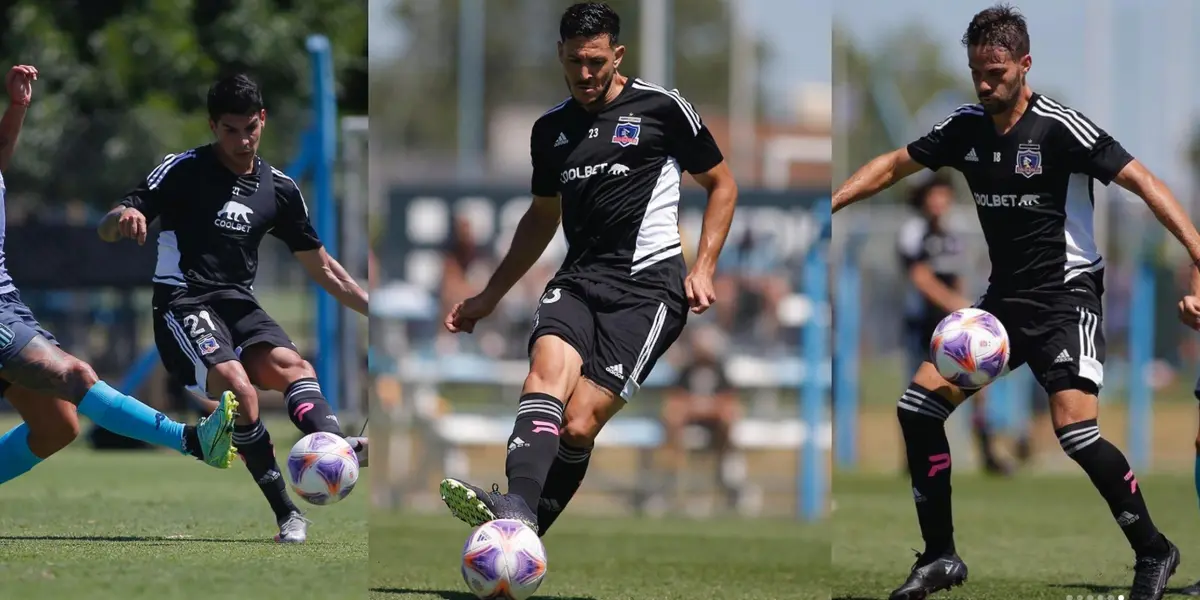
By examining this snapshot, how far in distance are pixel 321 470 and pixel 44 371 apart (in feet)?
4.28

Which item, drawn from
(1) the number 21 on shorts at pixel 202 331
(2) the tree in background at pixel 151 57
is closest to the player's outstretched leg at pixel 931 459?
(1) the number 21 on shorts at pixel 202 331

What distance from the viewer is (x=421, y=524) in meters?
12.3

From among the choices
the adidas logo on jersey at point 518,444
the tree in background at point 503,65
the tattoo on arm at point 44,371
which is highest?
the tree in background at point 503,65

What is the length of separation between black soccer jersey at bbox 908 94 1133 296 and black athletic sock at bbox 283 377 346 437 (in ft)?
10.1

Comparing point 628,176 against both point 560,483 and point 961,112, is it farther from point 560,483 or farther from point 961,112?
point 961,112

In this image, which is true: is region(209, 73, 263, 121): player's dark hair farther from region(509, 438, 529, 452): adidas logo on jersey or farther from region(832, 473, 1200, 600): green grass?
region(832, 473, 1200, 600): green grass

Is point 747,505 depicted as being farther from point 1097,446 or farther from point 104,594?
point 104,594

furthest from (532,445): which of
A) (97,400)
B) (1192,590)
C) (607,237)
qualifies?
(1192,590)

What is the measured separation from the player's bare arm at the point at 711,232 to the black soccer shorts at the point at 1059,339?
128cm

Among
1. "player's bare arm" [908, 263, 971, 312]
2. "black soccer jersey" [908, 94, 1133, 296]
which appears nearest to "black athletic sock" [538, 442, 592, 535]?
"black soccer jersey" [908, 94, 1133, 296]

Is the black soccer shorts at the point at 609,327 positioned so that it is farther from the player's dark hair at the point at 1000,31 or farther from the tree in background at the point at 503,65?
the tree in background at the point at 503,65

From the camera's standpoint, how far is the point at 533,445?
601 cm

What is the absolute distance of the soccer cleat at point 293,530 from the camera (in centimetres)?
732

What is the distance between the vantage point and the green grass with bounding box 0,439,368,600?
18.8 feet
